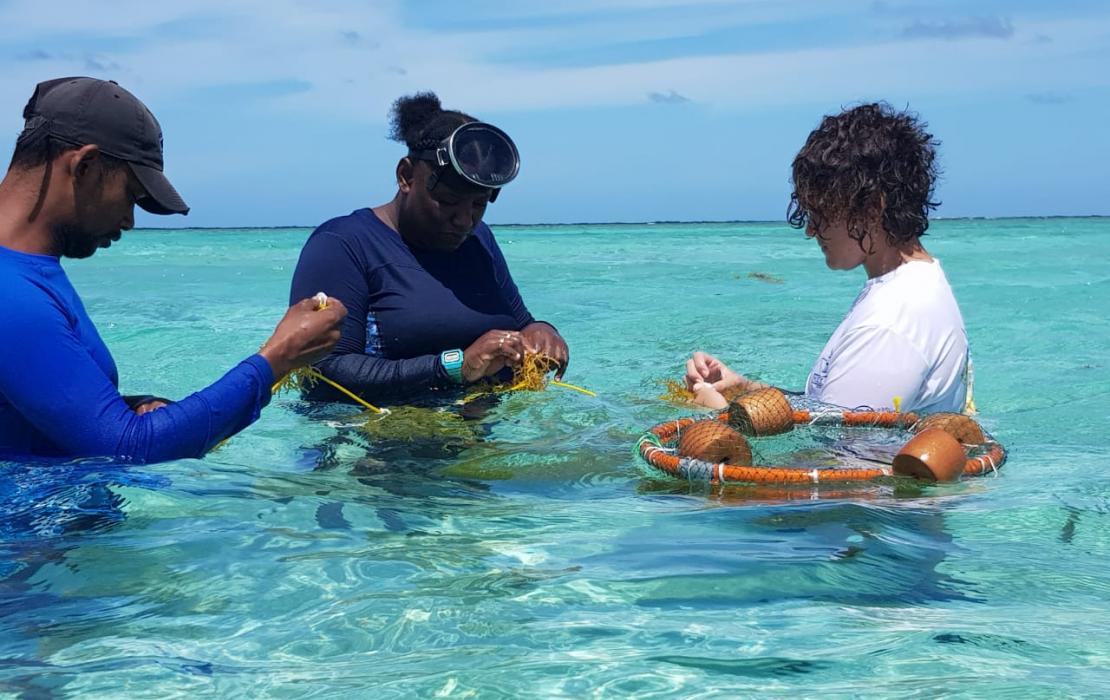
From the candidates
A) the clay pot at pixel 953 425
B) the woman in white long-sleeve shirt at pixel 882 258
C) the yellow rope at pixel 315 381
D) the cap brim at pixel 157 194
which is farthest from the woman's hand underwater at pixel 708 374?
the cap brim at pixel 157 194

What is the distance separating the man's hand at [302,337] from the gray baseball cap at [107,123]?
1.72 ft

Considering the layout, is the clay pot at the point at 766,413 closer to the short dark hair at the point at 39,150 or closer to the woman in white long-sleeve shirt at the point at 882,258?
the woman in white long-sleeve shirt at the point at 882,258

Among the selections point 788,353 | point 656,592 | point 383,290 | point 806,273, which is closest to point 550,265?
point 806,273

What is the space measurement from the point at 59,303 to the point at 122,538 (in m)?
0.99

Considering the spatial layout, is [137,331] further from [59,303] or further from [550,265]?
[550,265]

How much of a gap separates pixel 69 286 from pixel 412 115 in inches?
95.8

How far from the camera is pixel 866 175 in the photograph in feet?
14.8

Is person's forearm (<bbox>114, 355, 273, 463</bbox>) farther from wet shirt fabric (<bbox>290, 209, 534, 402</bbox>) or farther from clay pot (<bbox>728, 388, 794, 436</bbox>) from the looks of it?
clay pot (<bbox>728, 388, 794, 436</bbox>)

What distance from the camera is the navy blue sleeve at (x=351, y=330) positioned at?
5.29 m

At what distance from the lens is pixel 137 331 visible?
49.2 feet

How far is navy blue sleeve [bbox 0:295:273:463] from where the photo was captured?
3215 millimetres

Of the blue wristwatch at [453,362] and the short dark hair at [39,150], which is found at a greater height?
the short dark hair at [39,150]

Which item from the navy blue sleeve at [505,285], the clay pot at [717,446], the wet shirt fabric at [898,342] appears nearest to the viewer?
the wet shirt fabric at [898,342]

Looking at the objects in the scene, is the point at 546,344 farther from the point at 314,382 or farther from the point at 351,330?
the point at 314,382
